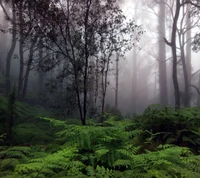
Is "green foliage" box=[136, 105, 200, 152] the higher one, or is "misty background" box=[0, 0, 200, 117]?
"misty background" box=[0, 0, 200, 117]

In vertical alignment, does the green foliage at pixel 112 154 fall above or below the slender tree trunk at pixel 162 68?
below

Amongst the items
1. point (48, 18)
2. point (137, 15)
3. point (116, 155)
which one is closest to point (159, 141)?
point (116, 155)

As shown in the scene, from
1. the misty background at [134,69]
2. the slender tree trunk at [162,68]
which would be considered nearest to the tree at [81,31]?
the misty background at [134,69]

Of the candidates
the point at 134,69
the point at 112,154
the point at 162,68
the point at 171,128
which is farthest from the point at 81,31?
the point at 134,69

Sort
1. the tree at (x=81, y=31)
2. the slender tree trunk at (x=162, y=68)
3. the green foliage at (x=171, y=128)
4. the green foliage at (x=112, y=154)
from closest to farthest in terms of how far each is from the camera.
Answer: the green foliage at (x=112, y=154)
the green foliage at (x=171, y=128)
the tree at (x=81, y=31)
the slender tree trunk at (x=162, y=68)

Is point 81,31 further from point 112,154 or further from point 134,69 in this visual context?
point 134,69

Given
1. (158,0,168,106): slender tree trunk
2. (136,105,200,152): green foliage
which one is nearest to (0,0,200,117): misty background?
(158,0,168,106): slender tree trunk

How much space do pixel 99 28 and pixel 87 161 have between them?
7.13m

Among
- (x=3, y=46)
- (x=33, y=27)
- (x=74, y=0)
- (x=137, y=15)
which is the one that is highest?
(x=137, y=15)

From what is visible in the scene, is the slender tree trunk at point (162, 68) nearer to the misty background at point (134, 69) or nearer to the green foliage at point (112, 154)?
the misty background at point (134, 69)

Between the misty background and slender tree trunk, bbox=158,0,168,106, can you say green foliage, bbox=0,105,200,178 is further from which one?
slender tree trunk, bbox=158,0,168,106

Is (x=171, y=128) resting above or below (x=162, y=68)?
below

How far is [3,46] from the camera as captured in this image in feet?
145

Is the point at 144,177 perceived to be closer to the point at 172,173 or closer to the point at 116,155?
the point at 172,173
